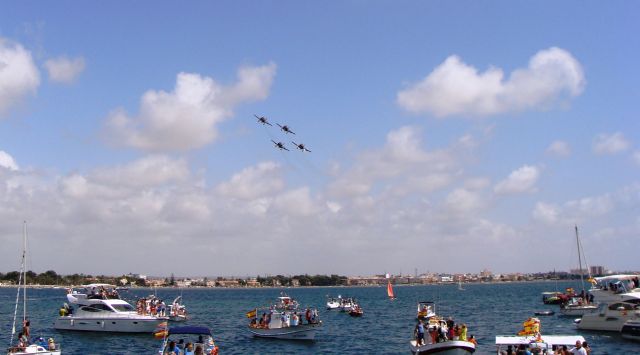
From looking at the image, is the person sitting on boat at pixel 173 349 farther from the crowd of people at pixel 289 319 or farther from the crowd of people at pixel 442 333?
the crowd of people at pixel 289 319

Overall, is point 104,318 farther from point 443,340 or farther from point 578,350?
point 578,350

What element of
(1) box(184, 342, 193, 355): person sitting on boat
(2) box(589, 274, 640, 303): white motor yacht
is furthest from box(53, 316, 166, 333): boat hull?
(2) box(589, 274, 640, 303): white motor yacht

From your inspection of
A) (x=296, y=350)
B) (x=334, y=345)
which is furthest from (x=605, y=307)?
(x=296, y=350)

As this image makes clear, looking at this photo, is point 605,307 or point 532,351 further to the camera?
point 605,307

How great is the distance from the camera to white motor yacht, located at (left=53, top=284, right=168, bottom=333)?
5812 cm

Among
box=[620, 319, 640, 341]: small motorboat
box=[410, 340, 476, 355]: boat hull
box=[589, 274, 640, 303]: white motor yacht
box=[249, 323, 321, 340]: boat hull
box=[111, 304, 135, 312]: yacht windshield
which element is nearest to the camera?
box=[410, 340, 476, 355]: boat hull

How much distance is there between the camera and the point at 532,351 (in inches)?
1308

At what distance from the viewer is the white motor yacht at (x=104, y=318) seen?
58.1m

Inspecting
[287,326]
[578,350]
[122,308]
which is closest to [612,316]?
[578,350]

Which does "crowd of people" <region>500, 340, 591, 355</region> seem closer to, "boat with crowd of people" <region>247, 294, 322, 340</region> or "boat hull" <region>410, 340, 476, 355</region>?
"boat hull" <region>410, 340, 476, 355</region>

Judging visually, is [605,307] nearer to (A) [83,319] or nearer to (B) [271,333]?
(B) [271,333]

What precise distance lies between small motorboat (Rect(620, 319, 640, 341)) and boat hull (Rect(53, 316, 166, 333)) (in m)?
43.7

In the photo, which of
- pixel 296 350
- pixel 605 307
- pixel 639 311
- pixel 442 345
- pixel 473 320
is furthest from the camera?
pixel 473 320

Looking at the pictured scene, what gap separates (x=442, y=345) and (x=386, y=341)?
21597 millimetres
